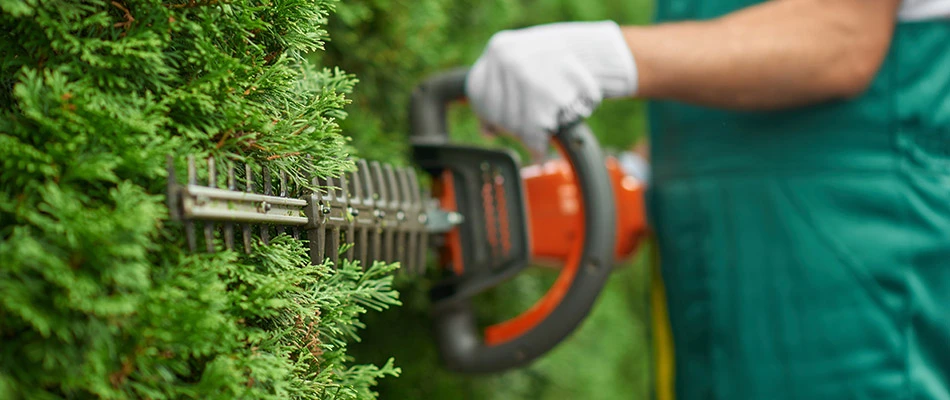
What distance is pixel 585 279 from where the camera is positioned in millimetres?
911

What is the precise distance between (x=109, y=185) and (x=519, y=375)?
1108 mm

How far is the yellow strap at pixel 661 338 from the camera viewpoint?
1266 mm

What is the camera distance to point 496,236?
3.06 ft

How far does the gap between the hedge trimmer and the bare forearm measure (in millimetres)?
124

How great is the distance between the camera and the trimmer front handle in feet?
2.97

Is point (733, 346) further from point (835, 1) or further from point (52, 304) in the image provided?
point (52, 304)

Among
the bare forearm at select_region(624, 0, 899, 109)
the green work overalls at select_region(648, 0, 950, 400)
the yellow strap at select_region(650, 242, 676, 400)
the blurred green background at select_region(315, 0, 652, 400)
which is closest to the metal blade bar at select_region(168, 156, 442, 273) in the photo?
the blurred green background at select_region(315, 0, 652, 400)

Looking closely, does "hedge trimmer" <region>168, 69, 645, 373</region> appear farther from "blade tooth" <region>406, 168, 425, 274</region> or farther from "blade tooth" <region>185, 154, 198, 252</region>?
"blade tooth" <region>185, 154, 198, 252</region>

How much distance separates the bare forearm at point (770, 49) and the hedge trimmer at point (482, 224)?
4.9 inches

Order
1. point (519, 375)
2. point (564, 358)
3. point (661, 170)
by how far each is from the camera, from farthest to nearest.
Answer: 1. point (564, 358)
2. point (519, 375)
3. point (661, 170)

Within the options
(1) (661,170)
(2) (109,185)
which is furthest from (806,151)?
(2) (109,185)

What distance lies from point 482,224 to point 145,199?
57 cm

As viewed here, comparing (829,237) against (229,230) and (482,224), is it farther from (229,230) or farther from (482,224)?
(229,230)

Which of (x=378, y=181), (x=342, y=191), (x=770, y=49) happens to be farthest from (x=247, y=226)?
(x=770, y=49)
